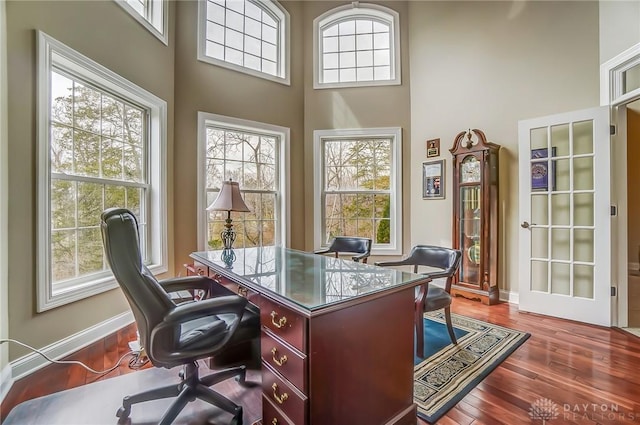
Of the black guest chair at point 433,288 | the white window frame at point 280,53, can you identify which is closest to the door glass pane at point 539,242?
the black guest chair at point 433,288

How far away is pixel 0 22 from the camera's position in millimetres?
1743

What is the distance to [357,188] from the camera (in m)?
4.27

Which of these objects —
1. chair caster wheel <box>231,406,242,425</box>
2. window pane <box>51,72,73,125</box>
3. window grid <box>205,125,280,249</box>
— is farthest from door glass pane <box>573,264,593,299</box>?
window pane <box>51,72,73,125</box>

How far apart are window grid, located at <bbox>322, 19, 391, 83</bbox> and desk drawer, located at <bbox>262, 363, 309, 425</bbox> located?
412 centimetres

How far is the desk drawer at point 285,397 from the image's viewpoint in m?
1.11

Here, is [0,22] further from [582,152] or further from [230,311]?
[582,152]

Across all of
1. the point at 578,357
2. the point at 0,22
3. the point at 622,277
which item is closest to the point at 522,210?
the point at 622,277

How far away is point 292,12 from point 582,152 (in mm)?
4025

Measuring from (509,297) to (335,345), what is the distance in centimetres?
310

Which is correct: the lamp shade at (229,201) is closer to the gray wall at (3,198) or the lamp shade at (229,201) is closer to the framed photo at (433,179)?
the gray wall at (3,198)

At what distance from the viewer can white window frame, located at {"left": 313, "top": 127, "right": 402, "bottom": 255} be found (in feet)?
13.7

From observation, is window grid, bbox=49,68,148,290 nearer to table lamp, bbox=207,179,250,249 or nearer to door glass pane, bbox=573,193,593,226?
table lamp, bbox=207,179,250,249

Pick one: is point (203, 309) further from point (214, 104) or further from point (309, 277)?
point (214, 104)

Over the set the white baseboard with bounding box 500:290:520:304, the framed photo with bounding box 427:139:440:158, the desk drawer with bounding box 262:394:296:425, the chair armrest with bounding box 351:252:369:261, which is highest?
the framed photo with bounding box 427:139:440:158
